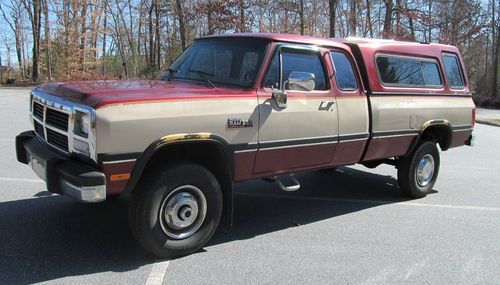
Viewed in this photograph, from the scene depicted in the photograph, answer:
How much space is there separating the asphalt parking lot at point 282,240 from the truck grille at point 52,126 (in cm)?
95

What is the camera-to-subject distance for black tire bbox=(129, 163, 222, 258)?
4.09 m

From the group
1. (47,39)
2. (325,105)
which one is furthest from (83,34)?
(325,105)

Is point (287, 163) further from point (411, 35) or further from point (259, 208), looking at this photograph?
point (411, 35)

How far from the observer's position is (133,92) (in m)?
4.09

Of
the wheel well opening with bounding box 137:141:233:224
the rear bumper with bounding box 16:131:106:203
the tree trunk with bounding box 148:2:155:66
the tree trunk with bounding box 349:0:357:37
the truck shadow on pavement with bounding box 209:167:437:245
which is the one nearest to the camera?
the rear bumper with bounding box 16:131:106:203

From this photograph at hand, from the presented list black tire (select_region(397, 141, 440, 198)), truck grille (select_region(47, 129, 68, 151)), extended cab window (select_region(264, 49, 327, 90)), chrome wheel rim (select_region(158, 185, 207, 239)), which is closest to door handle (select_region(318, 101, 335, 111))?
extended cab window (select_region(264, 49, 327, 90))

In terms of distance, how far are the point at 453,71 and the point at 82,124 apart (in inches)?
226

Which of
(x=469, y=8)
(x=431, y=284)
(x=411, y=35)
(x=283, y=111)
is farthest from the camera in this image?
(x=469, y=8)

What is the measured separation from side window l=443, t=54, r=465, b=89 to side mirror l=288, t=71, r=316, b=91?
131 inches

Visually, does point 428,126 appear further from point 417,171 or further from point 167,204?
point 167,204

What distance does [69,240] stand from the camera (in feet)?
15.0

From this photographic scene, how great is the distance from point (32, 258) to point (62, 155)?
0.90m

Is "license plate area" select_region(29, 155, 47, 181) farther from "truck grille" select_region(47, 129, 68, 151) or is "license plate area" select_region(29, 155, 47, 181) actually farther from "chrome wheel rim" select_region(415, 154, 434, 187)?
"chrome wheel rim" select_region(415, 154, 434, 187)

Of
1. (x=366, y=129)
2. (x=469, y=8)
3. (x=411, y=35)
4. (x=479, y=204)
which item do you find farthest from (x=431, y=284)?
(x=469, y=8)
